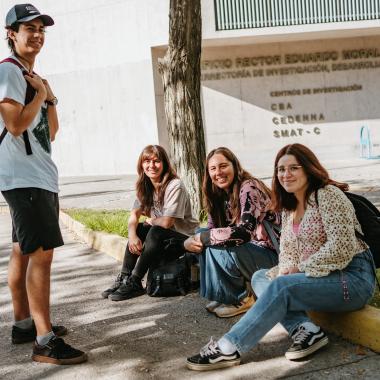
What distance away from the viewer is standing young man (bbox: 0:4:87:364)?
371 cm

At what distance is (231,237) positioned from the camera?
4.43m

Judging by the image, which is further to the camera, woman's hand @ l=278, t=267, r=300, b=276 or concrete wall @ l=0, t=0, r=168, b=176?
concrete wall @ l=0, t=0, r=168, b=176

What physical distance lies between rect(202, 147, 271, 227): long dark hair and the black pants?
0.63 m

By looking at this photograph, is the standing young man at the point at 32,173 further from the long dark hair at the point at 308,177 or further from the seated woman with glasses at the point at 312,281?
the long dark hair at the point at 308,177

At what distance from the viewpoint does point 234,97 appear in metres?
18.6

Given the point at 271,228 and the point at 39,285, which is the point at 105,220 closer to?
the point at 271,228

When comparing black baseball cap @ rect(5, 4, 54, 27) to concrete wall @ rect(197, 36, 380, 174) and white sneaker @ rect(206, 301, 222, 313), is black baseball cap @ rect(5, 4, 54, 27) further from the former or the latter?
concrete wall @ rect(197, 36, 380, 174)

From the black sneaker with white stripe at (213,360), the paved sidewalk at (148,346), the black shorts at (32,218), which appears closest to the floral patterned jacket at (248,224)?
the paved sidewalk at (148,346)

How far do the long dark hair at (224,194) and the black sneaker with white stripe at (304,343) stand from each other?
3.68ft

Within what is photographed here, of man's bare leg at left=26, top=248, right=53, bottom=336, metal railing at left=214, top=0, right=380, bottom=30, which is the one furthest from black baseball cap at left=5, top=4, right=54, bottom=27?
metal railing at left=214, top=0, right=380, bottom=30

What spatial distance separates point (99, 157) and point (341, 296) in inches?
616

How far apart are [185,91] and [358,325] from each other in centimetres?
422

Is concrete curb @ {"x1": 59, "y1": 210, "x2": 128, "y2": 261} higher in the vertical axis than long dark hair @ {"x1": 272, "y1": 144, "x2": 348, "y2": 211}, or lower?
lower

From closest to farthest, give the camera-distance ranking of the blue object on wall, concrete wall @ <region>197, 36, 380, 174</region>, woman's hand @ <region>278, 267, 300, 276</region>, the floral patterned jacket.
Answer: woman's hand @ <region>278, 267, 300, 276</region>, the floral patterned jacket, the blue object on wall, concrete wall @ <region>197, 36, 380, 174</region>
